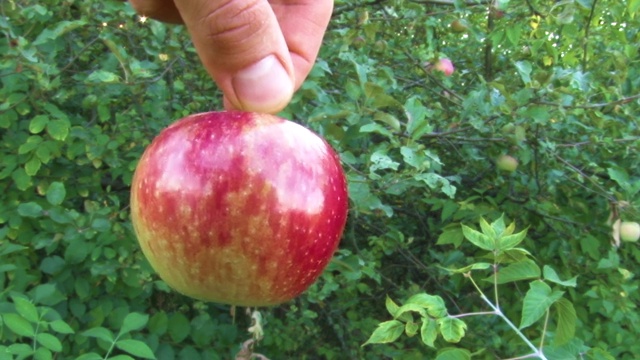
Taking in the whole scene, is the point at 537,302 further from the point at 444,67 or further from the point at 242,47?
the point at 444,67

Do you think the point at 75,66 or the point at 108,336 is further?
the point at 75,66

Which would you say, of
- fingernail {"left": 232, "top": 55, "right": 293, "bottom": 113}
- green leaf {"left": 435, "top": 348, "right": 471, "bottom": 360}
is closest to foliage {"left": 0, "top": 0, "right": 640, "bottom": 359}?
green leaf {"left": 435, "top": 348, "right": 471, "bottom": 360}

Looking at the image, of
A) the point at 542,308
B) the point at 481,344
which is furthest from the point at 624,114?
the point at 542,308

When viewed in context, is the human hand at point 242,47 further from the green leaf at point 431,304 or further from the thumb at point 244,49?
the green leaf at point 431,304

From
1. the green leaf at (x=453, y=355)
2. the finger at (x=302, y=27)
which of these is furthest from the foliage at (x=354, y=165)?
the finger at (x=302, y=27)

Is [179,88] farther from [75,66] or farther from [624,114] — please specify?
[624,114]
